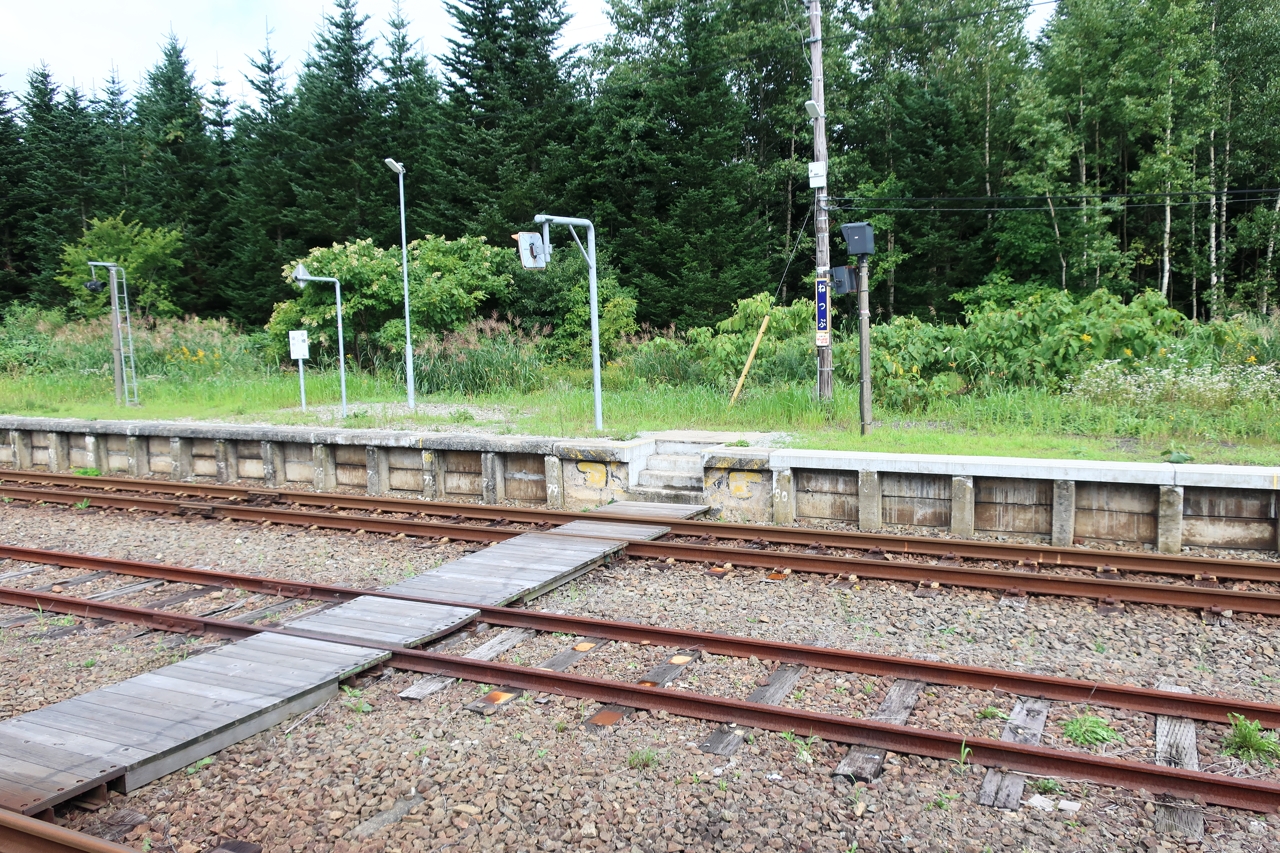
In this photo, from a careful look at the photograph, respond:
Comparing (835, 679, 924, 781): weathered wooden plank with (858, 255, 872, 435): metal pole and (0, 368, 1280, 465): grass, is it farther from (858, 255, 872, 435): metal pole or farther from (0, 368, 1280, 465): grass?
(858, 255, 872, 435): metal pole

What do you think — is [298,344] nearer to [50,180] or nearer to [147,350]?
[147,350]

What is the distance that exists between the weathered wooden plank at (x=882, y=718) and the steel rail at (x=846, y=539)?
10.3 ft

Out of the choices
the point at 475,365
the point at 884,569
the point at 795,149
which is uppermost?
the point at 795,149

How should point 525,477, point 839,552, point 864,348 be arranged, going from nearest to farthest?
point 839,552, point 864,348, point 525,477

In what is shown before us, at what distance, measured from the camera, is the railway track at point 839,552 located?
22.4 ft

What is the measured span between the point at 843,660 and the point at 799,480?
14.0 ft

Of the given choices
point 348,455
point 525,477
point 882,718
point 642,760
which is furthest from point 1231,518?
point 348,455

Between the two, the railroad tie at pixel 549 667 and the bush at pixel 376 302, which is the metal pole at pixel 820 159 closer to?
the railroad tie at pixel 549 667

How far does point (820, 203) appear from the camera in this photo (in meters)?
14.9

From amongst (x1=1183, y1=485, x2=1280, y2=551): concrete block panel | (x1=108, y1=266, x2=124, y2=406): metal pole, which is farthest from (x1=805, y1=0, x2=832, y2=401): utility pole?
(x1=108, y1=266, x2=124, y2=406): metal pole

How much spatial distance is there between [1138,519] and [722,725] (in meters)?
5.40

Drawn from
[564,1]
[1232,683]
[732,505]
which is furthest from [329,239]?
[1232,683]

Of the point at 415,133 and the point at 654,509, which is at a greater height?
the point at 415,133

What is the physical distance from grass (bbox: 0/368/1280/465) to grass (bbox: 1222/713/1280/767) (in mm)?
5168
